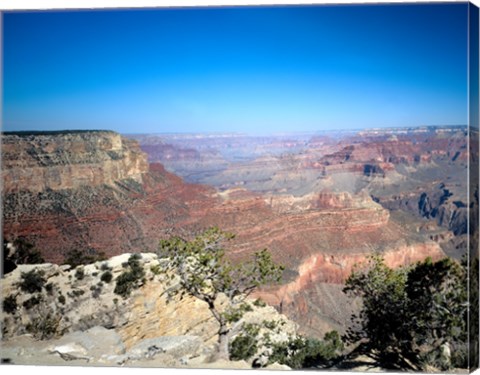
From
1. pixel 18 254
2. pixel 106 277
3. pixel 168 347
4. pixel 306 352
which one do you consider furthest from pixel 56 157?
pixel 306 352

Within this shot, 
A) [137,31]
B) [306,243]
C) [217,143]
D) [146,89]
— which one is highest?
[137,31]

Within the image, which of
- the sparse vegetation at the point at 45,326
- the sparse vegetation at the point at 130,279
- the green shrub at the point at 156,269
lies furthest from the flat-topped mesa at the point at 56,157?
the green shrub at the point at 156,269

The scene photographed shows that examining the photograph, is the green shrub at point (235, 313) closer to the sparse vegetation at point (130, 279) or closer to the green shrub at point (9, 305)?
the sparse vegetation at point (130, 279)

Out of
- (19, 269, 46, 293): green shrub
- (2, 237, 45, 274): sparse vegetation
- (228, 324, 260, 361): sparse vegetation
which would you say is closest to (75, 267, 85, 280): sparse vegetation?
(2, 237, 45, 274): sparse vegetation

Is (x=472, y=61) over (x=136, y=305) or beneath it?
over

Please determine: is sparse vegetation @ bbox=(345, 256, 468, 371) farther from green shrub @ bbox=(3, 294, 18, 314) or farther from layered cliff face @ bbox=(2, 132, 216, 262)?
green shrub @ bbox=(3, 294, 18, 314)

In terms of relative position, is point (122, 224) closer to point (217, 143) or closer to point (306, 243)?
point (217, 143)

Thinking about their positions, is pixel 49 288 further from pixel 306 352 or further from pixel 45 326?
pixel 306 352

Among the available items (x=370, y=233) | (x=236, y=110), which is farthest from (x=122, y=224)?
(x=370, y=233)
